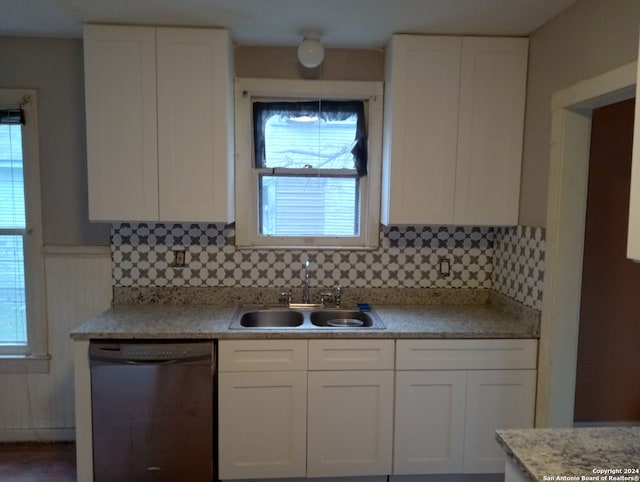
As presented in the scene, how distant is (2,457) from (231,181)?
2.08 meters

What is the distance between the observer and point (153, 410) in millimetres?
2061

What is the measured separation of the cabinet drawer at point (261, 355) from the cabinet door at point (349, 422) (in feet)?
0.40

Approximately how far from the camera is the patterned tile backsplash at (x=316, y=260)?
8.47 ft

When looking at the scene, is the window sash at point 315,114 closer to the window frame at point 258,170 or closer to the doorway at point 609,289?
the window frame at point 258,170

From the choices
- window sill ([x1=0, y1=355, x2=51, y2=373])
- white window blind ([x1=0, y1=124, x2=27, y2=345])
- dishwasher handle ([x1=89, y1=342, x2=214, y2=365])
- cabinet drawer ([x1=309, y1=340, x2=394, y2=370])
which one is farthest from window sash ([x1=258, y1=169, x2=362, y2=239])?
window sill ([x1=0, y1=355, x2=51, y2=373])

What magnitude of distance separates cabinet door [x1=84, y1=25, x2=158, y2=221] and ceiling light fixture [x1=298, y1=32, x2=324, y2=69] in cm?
76

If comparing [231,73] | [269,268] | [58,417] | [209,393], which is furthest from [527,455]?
[58,417]

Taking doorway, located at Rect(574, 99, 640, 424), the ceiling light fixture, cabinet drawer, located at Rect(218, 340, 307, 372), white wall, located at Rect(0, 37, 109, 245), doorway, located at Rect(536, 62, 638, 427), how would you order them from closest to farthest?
doorway, located at Rect(536, 62, 638, 427), cabinet drawer, located at Rect(218, 340, 307, 372), the ceiling light fixture, white wall, located at Rect(0, 37, 109, 245), doorway, located at Rect(574, 99, 640, 424)

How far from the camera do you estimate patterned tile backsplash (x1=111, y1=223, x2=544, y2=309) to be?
8.47 ft

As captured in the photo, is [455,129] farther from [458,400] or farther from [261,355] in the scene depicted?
[261,355]

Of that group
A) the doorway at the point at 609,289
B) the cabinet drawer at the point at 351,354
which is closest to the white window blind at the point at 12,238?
the cabinet drawer at the point at 351,354

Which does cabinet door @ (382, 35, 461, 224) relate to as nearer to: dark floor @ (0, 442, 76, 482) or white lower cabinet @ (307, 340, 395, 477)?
white lower cabinet @ (307, 340, 395, 477)

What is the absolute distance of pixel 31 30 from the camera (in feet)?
7.82

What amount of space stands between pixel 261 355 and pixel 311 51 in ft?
5.28
